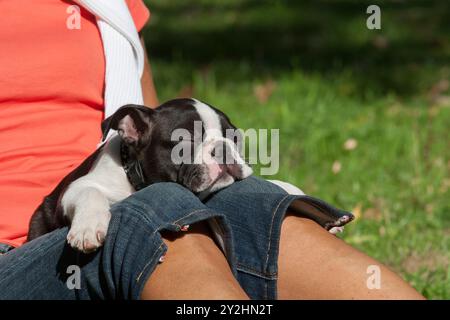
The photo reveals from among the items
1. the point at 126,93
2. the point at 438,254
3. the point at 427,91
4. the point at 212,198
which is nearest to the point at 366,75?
the point at 427,91

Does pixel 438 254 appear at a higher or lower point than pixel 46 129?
lower

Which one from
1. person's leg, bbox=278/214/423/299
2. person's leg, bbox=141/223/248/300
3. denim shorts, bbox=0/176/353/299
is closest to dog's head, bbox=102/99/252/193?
denim shorts, bbox=0/176/353/299

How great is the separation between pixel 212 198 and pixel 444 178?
2.51 m

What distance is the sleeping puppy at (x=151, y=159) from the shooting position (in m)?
2.91

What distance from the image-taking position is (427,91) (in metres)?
6.45

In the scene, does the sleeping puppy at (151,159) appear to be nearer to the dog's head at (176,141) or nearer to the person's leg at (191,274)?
the dog's head at (176,141)

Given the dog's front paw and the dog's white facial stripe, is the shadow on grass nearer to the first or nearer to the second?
the dog's white facial stripe

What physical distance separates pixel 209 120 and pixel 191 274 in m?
0.84

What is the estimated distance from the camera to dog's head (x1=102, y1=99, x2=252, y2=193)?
9.75ft

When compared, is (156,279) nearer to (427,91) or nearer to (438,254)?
(438,254)

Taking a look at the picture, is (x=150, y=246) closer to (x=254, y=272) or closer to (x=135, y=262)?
(x=135, y=262)

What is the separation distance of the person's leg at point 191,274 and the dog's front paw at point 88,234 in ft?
0.54

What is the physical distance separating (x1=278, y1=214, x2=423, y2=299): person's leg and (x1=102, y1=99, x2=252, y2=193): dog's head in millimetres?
369

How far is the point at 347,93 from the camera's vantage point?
6258 millimetres
